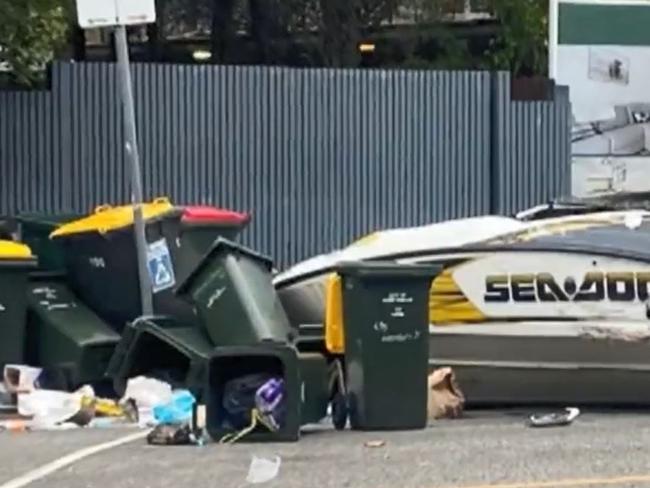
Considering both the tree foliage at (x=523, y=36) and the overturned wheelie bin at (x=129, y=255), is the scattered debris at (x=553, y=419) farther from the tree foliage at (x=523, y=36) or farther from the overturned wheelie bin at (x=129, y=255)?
the tree foliage at (x=523, y=36)

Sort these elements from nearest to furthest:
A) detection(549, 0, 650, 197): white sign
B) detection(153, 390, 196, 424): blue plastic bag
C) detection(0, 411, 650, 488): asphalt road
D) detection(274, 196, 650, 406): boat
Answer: detection(0, 411, 650, 488): asphalt road
detection(153, 390, 196, 424): blue plastic bag
detection(274, 196, 650, 406): boat
detection(549, 0, 650, 197): white sign

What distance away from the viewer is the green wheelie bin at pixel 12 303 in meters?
12.4

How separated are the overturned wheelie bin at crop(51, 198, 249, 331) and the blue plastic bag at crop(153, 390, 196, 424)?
1584 millimetres

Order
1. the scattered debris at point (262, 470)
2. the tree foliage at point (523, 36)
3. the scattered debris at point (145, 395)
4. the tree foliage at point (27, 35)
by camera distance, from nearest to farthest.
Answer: the scattered debris at point (262, 470) < the scattered debris at point (145, 395) < the tree foliage at point (27, 35) < the tree foliage at point (523, 36)

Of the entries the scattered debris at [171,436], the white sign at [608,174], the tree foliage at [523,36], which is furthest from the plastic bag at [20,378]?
the tree foliage at [523,36]

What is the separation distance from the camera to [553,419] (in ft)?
34.6

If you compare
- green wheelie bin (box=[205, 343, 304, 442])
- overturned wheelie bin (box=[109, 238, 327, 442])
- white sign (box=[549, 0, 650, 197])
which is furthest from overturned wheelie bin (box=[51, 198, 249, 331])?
white sign (box=[549, 0, 650, 197])

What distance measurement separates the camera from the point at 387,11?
26297 millimetres

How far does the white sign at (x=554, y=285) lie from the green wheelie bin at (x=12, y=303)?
3237 mm

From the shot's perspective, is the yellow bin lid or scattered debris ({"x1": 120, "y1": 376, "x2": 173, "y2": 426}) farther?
the yellow bin lid

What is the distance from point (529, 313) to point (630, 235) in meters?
0.84

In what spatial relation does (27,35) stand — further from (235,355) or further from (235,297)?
(235,355)

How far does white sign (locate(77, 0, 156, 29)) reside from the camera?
1172 cm

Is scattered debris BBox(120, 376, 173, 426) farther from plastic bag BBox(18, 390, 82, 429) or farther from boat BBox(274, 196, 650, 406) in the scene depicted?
boat BBox(274, 196, 650, 406)
